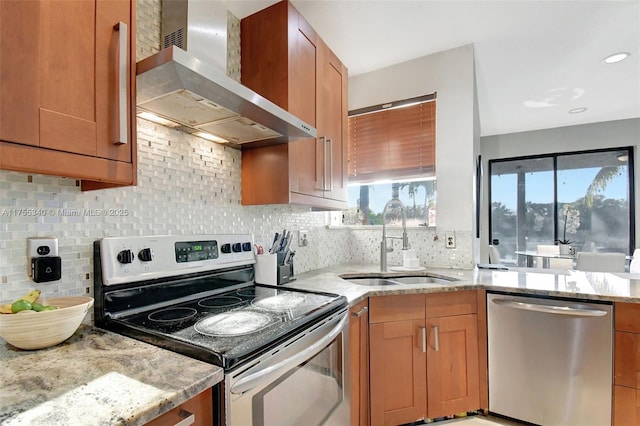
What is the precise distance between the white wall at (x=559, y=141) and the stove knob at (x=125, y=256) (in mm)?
3952

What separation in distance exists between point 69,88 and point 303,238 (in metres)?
1.62

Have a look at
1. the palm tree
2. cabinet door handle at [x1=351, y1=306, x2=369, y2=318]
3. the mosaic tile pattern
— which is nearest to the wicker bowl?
cabinet door handle at [x1=351, y1=306, x2=369, y2=318]

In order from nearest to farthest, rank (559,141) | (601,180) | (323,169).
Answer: (323,169), (601,180), (559,141)

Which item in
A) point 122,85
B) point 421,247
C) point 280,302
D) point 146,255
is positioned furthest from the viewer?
point 421,247

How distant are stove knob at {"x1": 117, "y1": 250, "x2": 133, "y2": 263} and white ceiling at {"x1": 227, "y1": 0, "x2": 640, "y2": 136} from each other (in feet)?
4.75

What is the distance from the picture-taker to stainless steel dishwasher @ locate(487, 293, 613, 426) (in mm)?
1501

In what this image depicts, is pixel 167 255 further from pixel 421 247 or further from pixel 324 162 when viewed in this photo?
pixel 421 247

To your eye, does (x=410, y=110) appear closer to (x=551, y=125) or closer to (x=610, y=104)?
(x=610, y=104)

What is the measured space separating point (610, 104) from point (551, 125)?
0.86 m

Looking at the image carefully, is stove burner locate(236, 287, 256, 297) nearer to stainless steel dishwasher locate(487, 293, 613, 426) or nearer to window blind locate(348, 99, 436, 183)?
stainless steel dishwasher locate(487, 293, 613, 426)

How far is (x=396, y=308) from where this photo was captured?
168cm

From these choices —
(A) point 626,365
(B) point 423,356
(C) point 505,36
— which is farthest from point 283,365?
(C) point 505,36

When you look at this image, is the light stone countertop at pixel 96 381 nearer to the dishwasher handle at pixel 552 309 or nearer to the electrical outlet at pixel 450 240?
the dishwasher handle at pixel 552 309

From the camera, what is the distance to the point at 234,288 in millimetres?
1521
